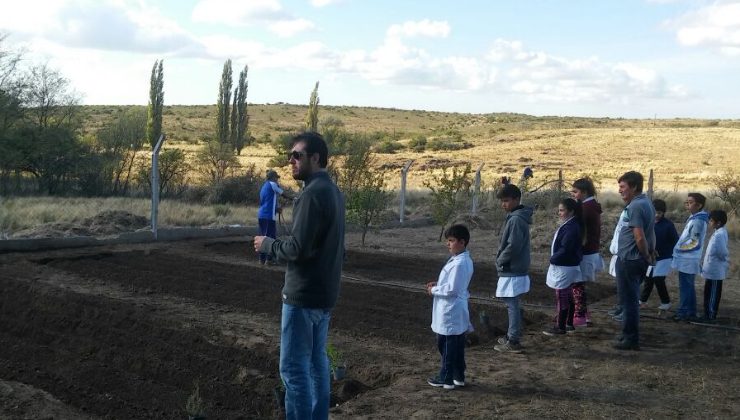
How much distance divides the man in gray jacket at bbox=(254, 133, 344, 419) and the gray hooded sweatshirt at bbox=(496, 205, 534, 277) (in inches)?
124

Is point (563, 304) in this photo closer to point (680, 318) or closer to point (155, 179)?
point (680, 318)

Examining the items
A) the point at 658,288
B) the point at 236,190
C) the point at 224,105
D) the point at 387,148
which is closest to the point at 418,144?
the point at 387,148

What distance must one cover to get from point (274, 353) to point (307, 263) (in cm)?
322

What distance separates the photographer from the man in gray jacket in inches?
171

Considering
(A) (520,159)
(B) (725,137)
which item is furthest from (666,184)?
(B) (725,137)

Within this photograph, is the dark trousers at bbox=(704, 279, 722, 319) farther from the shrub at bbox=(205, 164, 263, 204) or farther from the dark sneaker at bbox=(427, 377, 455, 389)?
the shrub at bbox=(205, 164, 263, 204)

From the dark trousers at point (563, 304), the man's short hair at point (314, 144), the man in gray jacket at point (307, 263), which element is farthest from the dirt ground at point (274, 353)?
the man's short hair at point (314, 144)

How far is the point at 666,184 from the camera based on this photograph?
40.3 meters

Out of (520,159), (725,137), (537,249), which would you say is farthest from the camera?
(725,137)

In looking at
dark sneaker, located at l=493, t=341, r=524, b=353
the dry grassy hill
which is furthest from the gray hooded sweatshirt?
the dry grassy hill

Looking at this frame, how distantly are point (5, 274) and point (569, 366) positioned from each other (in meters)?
8.42

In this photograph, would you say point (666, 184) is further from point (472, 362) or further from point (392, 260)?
point (472, 362)

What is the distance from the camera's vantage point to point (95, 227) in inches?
659

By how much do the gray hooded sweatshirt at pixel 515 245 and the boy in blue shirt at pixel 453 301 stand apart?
1.20 metres
